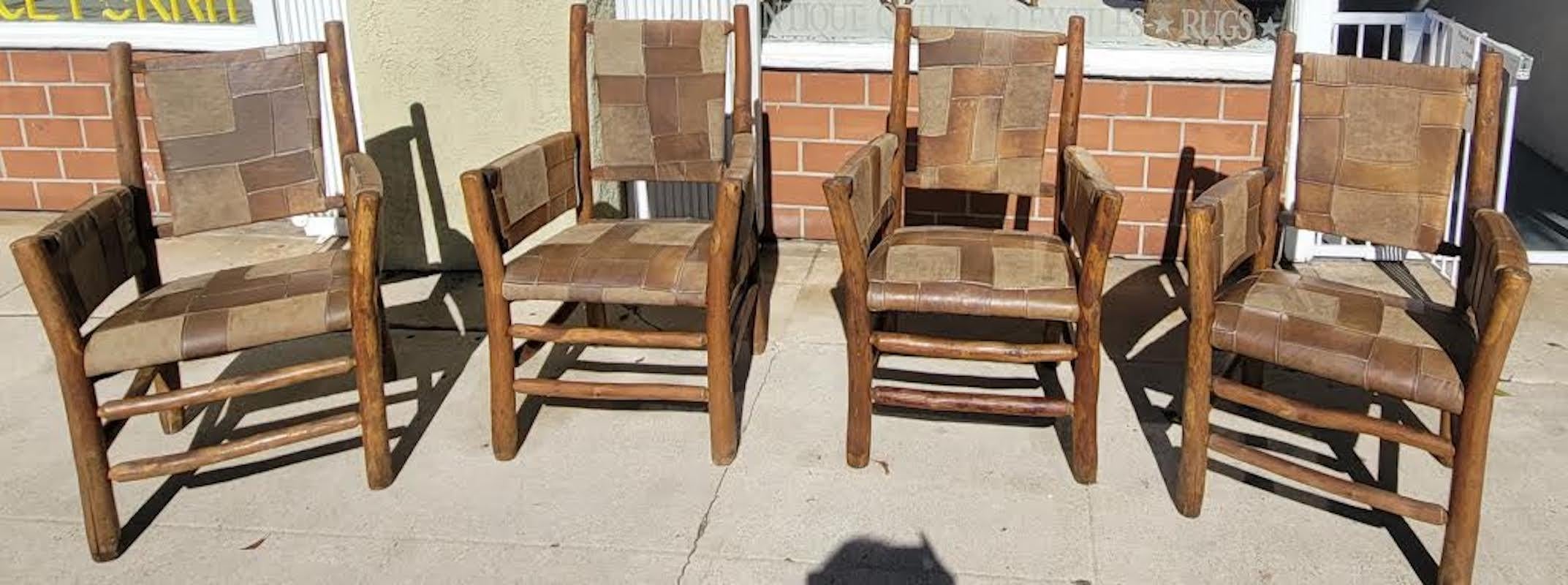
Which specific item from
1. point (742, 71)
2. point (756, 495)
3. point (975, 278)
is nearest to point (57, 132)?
point (742, 71)

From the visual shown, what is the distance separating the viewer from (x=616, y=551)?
8.61 feet

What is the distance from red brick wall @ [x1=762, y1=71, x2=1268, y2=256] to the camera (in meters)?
4.10

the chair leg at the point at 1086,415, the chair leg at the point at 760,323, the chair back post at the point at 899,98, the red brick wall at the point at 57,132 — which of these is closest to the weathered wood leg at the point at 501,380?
the chair leg at the point at 760,323

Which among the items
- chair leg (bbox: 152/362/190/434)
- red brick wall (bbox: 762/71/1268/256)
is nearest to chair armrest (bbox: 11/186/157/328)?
chair leg (bbox: 152/362/190/434)

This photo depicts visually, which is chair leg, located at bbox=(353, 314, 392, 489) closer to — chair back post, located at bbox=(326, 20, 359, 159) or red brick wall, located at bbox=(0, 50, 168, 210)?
chair back post, located at bbox=(326, 20, 359, 159)

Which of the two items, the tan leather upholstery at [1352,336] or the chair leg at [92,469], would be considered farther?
the chair leg at [92,469]

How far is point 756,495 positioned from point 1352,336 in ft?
3.98

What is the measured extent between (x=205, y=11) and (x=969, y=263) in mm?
2954

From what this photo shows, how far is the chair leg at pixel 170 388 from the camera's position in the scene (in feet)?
10.2

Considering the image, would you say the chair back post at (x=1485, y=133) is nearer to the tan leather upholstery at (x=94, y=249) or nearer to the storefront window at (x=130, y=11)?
the tan leather upholstery at (x=94, y=249)

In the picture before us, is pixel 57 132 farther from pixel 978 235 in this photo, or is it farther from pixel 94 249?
pixel 978 235

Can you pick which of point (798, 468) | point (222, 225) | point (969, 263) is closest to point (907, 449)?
point (798, 468)

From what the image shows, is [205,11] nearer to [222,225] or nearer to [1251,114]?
[222,225]

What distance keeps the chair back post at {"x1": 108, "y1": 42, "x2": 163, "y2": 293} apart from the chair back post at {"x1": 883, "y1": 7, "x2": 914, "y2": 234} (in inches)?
65.9
